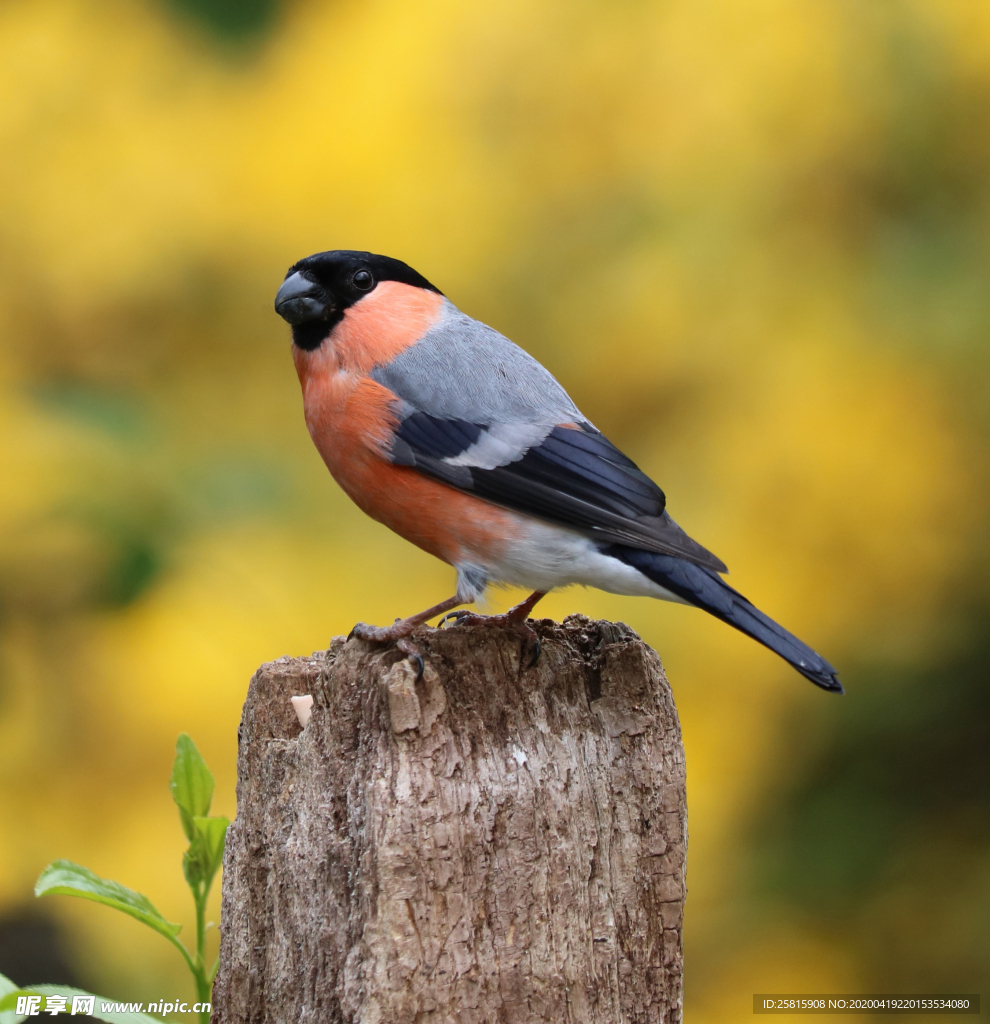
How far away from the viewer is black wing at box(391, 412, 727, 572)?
2447 millimetres

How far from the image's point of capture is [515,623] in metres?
2.54

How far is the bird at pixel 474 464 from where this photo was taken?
2.44m

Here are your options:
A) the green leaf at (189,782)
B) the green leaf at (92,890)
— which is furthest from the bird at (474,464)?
the green leaf at (92,890)

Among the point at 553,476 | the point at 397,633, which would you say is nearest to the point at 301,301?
the point at 553,476

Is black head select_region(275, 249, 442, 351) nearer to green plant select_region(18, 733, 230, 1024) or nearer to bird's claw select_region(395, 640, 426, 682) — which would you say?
bird's claw select_region(395, 640, 426, 682)

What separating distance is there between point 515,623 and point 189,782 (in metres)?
0.83

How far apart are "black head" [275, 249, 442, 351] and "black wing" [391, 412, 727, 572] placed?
0.38 meters

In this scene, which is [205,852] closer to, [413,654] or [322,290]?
[413,654]

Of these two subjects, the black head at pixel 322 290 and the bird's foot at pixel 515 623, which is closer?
the bird's foot at pixel 515 623

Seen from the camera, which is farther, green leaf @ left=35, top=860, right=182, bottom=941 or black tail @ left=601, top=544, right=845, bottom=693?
black tail @ left=601, top=544, right=845, bottom=693

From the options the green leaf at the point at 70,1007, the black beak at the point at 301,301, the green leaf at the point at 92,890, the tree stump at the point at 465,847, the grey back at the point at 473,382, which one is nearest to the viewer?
the green leaf at the point at 70,1007

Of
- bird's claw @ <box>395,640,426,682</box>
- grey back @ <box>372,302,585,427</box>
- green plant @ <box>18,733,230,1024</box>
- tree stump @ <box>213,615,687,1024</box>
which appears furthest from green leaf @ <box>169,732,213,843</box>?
grey back @ <box>372,302,585,427</box>

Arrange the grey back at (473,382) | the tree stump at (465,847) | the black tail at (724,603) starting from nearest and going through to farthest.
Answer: the tree stump at (465,847) → the black tail at (724,603) → the grey back at (473,382)

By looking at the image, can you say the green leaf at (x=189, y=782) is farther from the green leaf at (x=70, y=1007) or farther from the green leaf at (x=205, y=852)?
the green leaf at (x=70, y=1007)
